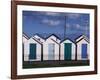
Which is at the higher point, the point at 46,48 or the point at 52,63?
the point at 46,48

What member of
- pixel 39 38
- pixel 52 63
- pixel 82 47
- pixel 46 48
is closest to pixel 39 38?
pixel 39 38

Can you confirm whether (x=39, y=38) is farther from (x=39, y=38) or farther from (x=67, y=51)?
(x=67, y=51)

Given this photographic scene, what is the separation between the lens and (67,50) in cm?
197

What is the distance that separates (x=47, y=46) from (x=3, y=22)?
43 centimetres

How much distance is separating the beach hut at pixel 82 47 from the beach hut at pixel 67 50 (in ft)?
0.16

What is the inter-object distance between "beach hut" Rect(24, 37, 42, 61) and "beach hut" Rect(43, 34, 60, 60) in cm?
5

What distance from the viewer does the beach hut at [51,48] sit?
1.91 m

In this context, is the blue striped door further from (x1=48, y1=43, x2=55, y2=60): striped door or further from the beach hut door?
(x1=48, y1=43, x2=55, y2=60): striped door

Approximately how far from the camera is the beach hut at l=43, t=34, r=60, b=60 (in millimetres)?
1915

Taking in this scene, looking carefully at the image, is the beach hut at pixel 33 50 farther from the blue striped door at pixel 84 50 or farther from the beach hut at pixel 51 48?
the blue striped door at pixel 84 50

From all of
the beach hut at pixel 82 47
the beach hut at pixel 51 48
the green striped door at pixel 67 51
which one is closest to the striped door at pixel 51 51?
the beach hut at pixel 51 48

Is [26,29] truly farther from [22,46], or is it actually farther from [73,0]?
[73,0]

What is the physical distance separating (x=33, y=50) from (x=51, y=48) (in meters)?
0.16

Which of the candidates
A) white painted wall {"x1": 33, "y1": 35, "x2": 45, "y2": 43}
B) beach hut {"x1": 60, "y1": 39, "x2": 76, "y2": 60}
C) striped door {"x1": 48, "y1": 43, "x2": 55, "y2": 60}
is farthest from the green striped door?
white painted wall {"x1": 33, "y1": 35, "x2": 45, "y2": 43}
